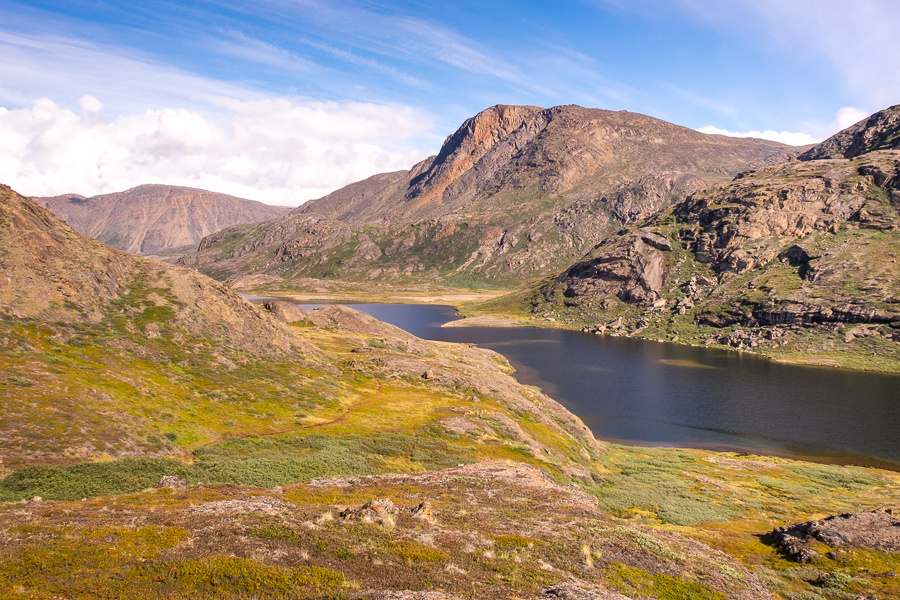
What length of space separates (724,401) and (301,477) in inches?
3900

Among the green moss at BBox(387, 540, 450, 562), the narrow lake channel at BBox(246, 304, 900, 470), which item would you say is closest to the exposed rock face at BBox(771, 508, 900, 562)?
the green moss at BBox(387, 540, 450, 562)

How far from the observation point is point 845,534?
2798 centimetres

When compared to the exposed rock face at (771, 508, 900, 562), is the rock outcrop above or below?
above

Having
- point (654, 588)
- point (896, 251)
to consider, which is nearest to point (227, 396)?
point (654, 588)

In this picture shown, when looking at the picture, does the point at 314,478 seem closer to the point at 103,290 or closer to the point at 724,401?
the point at 103,290

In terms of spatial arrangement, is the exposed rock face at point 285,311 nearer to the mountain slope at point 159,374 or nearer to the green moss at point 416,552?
the mountain slope at point 159,374

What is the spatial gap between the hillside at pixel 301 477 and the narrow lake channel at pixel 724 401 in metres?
13.2

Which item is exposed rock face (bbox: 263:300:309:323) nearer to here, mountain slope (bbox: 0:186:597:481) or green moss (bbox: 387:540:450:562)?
mountain slope (bbox: 0:186:597:481)

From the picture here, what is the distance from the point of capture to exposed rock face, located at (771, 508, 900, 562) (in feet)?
89.8

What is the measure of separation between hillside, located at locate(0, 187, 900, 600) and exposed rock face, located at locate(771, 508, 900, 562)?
780 millimetres

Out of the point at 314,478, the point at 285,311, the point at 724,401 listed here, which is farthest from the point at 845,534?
the point at 285,311

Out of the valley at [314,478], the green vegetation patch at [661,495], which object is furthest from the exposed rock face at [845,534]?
the green vegetation patch at [661,495]

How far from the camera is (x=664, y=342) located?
182250 millimetres

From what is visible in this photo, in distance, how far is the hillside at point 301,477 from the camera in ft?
53.0
